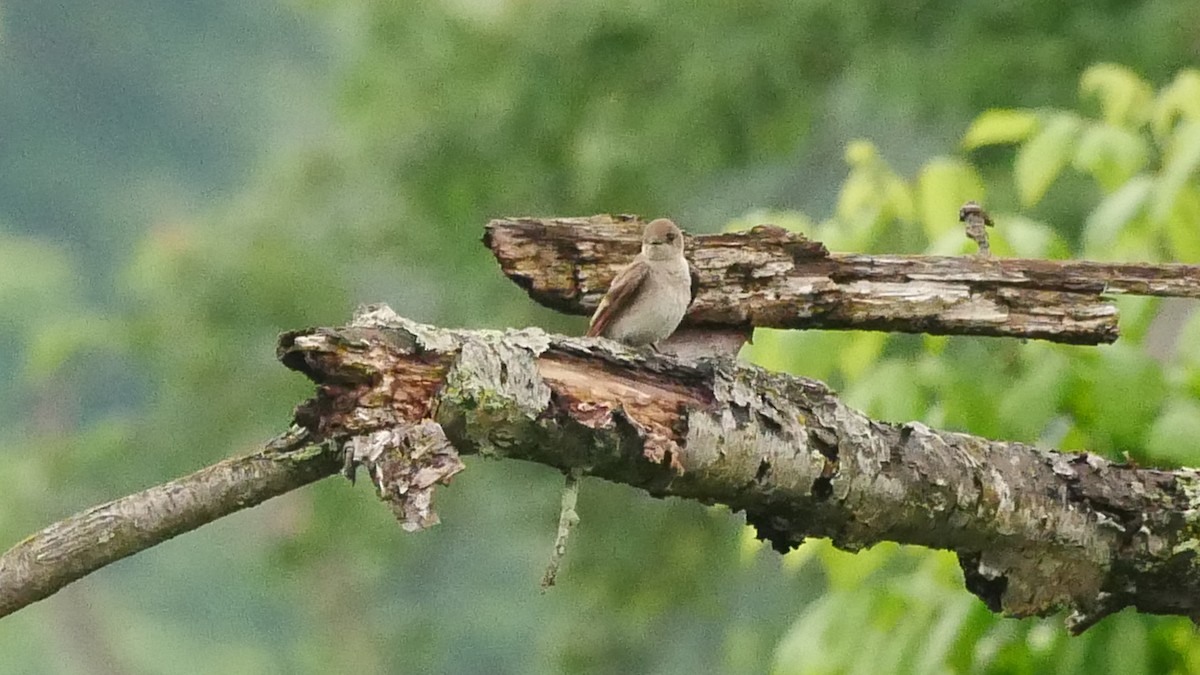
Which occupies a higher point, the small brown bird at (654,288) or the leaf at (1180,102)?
the leaf at (1180,102)

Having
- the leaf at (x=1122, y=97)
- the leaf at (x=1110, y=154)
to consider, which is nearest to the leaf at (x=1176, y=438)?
the leaf at (x=1110, y=154)

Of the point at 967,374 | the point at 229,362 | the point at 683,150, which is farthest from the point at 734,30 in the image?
the point at 967,374

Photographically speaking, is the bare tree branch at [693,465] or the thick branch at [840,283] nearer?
the bare tree branch at [693,465]

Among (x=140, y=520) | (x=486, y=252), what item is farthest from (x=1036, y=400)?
(x=486, y=252)

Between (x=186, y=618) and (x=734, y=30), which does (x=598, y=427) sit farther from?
(x=186, y=618)

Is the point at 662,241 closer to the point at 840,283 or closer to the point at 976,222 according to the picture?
the point at 840,283

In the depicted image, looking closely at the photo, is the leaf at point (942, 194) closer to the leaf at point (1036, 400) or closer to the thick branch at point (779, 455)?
the leaf at point (1036, 400)

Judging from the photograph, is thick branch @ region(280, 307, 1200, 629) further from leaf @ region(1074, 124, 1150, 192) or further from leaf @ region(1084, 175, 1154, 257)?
leaf @ region(1074, 124, 1150, 192)
